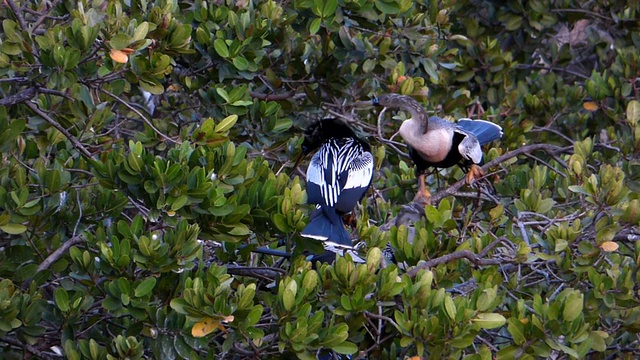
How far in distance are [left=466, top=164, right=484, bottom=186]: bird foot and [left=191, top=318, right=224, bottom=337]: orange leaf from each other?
5.97ft

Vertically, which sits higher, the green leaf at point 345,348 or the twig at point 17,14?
the twig at point 17,14

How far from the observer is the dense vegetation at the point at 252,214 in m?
2.96

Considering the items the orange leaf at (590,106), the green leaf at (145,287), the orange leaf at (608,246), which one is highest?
the green leaf at (145,287)

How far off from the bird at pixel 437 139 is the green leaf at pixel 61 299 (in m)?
1.91

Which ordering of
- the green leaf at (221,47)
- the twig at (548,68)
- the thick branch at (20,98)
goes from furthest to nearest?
the twig at (548,68) < the green leaf at (221,47) < the thick branch at (20,98)

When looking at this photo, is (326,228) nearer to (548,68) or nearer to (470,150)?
(470,150)

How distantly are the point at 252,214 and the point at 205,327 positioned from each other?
570 mm

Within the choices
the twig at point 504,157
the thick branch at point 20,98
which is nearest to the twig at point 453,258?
the twig at point 504,157

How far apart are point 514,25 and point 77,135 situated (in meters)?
3.06

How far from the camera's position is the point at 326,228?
11.2 feet

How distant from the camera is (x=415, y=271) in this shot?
3.24 metres

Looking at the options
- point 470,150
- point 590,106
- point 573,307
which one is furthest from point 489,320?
point 590,106

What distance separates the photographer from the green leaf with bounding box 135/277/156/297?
2.90m

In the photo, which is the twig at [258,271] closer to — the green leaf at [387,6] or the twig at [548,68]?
the green leaf at [387,6]
